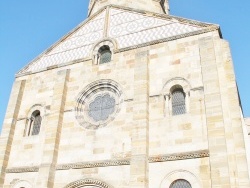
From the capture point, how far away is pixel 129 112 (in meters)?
13.1

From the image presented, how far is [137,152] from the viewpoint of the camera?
1184cm

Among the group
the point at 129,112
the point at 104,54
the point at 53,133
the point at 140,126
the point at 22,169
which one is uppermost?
the point at 104,54

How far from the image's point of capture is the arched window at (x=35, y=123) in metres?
15.2

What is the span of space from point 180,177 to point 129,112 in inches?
133

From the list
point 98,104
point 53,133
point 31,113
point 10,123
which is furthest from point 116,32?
point 10,123

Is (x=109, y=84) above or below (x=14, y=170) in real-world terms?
above

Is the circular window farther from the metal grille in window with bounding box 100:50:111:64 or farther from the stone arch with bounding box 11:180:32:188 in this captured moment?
the stone arch with bounding box 11:180:32:188

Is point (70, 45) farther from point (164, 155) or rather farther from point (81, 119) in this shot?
point (164, 155)

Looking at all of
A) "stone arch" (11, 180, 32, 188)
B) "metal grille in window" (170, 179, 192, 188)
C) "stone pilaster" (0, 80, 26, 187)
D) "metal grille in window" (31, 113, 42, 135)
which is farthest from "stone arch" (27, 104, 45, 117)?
"metal grille in window" (170, 179, 192, 188)

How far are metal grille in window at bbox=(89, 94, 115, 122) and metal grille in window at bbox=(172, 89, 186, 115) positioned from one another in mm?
2633

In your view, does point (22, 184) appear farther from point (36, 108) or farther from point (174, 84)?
point (174, 84)

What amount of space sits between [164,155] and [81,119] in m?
4.33

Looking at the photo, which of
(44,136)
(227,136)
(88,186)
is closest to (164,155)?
(227,136)

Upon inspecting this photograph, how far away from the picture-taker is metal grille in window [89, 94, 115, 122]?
13883 mm
